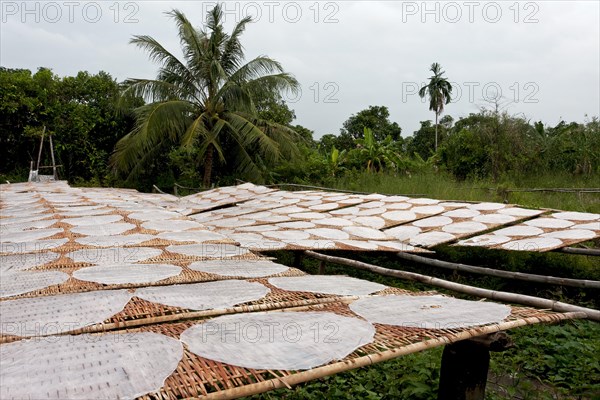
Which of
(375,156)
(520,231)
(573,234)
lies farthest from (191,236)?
(375,156)

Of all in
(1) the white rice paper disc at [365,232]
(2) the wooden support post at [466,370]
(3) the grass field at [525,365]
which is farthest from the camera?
(1) the white rice paper disc at [365,232]

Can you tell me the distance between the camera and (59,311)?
1.07 m

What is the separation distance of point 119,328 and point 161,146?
28.7 ft

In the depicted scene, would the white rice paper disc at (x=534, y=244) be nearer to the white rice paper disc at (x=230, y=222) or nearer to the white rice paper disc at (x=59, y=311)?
the white rice paper disc at (x=230, y=222)

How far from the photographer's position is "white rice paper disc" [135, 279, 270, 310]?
3.86 ft

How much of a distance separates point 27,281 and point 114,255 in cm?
44

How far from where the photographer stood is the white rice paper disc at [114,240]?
6.73 feet

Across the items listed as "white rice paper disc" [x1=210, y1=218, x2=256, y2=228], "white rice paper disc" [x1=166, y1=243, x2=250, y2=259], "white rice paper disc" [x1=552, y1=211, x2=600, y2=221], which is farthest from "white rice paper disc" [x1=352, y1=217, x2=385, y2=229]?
"white rice paper disc" [x1=166, y1=243, x2=250, y2=259]

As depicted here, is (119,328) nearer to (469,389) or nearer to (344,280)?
(344,280)

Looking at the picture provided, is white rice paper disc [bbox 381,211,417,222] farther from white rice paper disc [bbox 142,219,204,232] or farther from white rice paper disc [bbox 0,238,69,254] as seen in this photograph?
white rice paper disc [bbox 0,238,69,254]

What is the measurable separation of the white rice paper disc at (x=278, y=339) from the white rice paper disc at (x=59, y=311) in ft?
0.89

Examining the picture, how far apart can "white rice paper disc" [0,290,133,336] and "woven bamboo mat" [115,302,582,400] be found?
16cm

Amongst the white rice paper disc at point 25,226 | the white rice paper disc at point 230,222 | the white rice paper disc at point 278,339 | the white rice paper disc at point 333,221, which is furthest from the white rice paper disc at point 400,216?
the white rice paper disc at point 278,339

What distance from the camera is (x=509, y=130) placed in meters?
9.36
